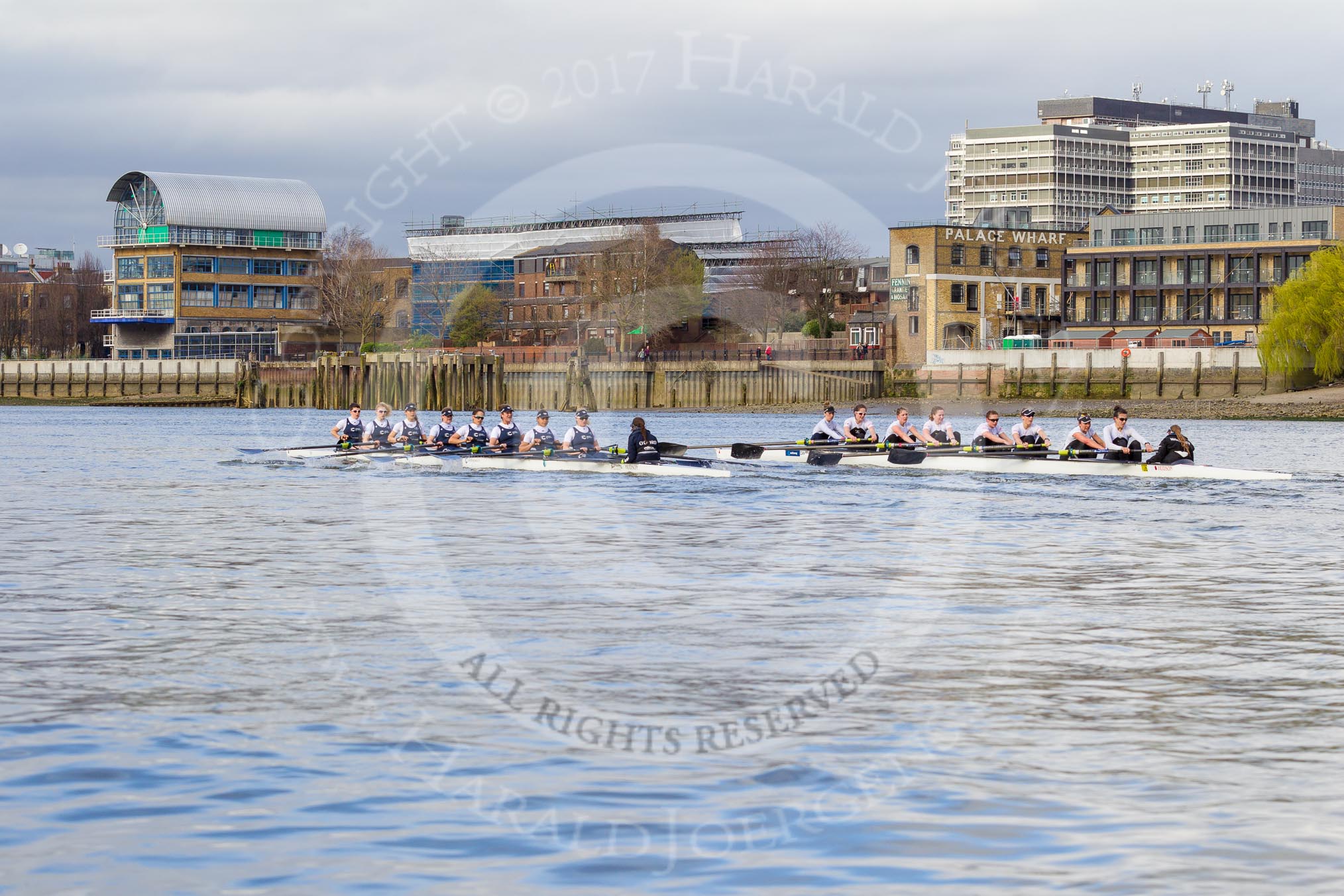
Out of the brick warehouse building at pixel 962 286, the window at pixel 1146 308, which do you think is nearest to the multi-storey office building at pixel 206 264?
the brick warehouse building at pixel 962 286

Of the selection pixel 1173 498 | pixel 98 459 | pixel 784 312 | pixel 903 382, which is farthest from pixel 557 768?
pixel 784 312

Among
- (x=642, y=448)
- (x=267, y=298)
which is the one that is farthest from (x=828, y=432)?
(x=267, y=298)

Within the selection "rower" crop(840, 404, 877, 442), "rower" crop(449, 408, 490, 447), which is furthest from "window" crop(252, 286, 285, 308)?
Answer: "rower" crop(840, 404, 877, 442)

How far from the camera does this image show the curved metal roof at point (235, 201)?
131m

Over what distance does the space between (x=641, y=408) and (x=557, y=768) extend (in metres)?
87.9

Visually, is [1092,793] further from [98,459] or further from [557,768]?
[98,459]

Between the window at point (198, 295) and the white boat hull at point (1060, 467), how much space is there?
98803 mm

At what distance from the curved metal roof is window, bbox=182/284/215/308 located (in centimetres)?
495

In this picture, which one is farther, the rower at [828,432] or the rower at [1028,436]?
the rower at [828,432]

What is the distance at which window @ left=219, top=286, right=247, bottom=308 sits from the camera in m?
132

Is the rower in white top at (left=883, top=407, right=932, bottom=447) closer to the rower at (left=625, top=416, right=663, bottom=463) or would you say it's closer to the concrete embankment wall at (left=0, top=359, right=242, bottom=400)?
the rower at (left=625, top=416, right=663, bottom=463)

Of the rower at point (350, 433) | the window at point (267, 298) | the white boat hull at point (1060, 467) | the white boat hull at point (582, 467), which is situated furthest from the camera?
the window at point (267, 298)

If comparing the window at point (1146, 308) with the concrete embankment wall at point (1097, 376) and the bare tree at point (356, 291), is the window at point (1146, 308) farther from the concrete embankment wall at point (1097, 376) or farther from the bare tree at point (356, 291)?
the bare tree at point (356, 291)

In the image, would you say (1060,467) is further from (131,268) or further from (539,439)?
(131,268)
